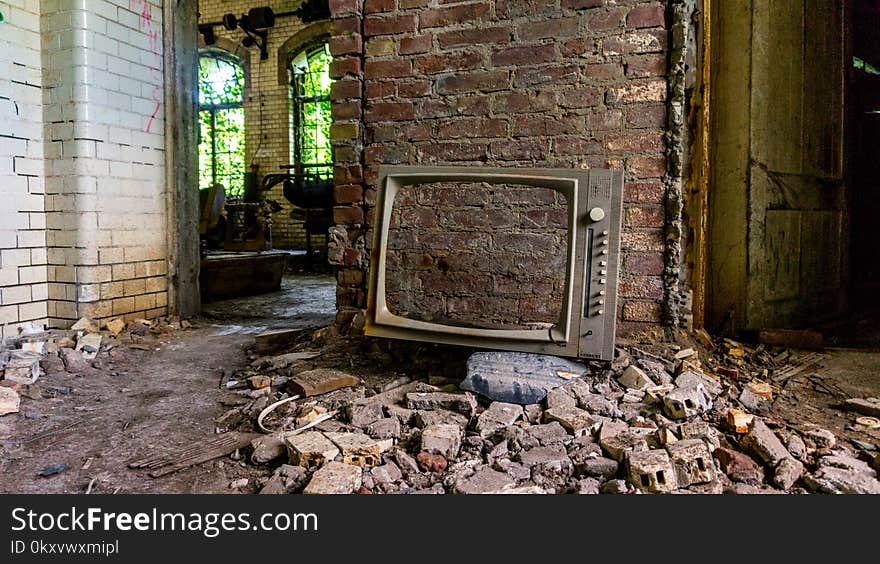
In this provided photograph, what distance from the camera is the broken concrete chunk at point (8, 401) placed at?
226 centimetres

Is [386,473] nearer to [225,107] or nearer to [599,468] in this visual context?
[599,468]

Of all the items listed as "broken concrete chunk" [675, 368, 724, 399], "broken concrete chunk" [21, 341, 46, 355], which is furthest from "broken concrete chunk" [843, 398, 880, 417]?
"broken concrete chunk" [21, 341, 46, 355]

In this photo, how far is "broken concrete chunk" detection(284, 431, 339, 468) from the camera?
1.68 meters

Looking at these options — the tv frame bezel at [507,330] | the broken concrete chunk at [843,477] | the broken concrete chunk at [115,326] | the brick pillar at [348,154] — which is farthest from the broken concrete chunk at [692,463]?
the broken concrete chunk at [115,326]

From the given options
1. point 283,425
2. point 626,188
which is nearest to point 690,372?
point 626,188

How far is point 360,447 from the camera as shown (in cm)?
174

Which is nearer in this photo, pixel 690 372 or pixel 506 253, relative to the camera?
pixel 690 372

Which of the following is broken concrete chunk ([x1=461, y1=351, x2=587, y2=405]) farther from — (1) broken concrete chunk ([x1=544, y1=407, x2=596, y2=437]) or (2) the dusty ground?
(2) the dusty ground

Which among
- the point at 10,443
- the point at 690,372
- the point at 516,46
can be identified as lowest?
the point at 10,443

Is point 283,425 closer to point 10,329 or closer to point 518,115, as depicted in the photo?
point 518,115

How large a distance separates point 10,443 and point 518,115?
2.24m

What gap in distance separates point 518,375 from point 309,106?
8.51m

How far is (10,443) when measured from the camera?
199 cm

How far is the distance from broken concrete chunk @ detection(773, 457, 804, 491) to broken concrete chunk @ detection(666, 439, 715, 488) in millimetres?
160
